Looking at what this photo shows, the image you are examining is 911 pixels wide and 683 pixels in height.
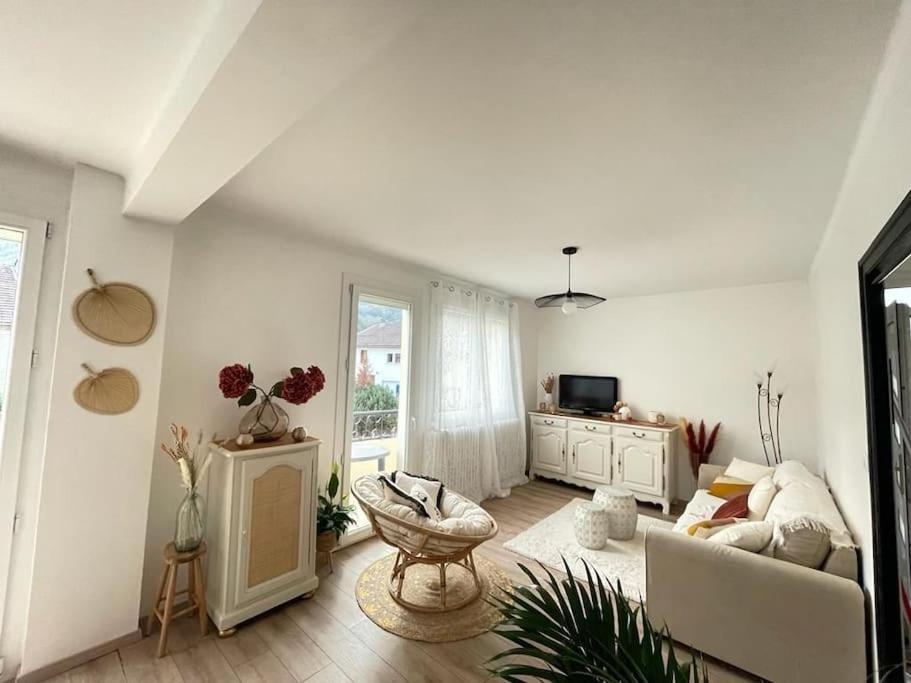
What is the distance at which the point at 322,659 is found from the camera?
188 cm

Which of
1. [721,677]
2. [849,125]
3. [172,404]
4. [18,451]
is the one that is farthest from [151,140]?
[721,677]

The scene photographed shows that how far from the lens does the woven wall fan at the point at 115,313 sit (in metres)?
1.88

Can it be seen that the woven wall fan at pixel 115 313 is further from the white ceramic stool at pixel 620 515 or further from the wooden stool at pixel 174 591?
the white ceramic stool at pixel 620 515

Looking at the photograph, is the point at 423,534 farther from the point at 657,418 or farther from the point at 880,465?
the point at 657,418

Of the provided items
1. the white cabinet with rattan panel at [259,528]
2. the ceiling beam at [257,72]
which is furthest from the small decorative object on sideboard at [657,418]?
the ceiling beam at [257,72]

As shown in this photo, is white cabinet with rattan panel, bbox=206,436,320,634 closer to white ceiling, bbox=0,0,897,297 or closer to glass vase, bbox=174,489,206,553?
glass vase, bbox=174,489,206,553

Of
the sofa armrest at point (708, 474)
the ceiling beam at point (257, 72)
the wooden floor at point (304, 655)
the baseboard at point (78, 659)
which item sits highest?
the ceiling beam at point (257, 72)

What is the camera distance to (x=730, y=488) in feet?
10.5

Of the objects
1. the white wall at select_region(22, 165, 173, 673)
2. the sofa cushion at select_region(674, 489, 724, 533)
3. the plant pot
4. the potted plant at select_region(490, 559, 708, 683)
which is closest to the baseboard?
the white wall at select_region(22, 165, 173, 673)

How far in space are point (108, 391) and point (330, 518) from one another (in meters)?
1.56

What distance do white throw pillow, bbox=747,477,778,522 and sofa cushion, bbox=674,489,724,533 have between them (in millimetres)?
306

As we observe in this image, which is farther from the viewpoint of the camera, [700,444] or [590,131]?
[700,444]

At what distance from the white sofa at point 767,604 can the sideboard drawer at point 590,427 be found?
2.22m

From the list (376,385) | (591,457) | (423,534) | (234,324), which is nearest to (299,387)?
(234,324)
